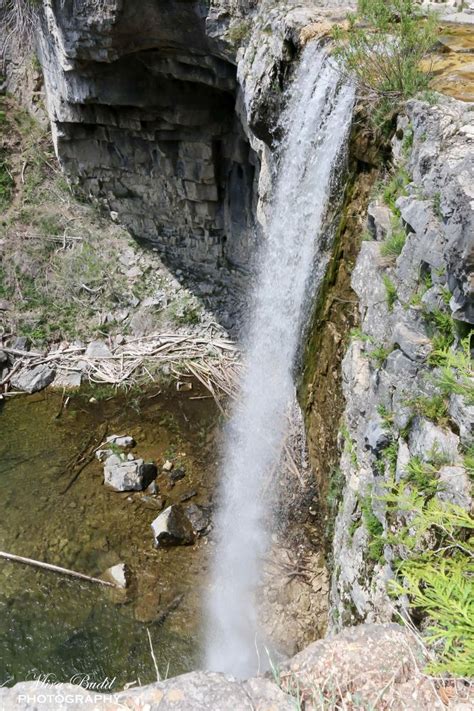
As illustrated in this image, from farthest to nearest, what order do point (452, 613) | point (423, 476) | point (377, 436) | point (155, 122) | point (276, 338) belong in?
point (155, 122) < point (276, 338) < point (377, 436) < point (423, 476) < point (452, 613)

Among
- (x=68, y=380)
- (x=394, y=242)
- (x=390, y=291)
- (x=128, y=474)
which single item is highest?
(x=394, y=242)

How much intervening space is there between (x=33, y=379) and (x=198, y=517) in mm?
4464

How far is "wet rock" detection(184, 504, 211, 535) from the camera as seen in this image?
6.88 metres

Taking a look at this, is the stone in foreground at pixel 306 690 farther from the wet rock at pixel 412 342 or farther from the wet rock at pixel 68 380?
→ the wet rock at pixel 68 380

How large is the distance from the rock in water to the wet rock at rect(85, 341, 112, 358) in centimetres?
403

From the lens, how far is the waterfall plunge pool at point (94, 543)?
18.4 ft

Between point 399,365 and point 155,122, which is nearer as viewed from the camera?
point 399,365

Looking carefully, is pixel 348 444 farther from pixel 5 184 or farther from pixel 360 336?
pixel 5 184

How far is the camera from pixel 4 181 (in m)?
11.3

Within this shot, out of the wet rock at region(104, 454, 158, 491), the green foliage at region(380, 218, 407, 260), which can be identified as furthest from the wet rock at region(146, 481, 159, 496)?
the green foliage at region(380, 218, 407, 260)

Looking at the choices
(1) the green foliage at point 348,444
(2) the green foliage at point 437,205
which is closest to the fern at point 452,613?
(1) the green foliage at point 348,444

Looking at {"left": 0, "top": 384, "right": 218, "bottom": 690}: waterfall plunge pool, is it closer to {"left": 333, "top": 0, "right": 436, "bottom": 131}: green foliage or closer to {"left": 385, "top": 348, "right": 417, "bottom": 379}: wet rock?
{"left": 385, "top": 348, "right": 417, "bottom": 379}: wet rock

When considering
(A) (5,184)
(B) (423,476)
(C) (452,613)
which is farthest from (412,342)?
(A) (5,184)

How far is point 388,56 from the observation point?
3.99 metres
